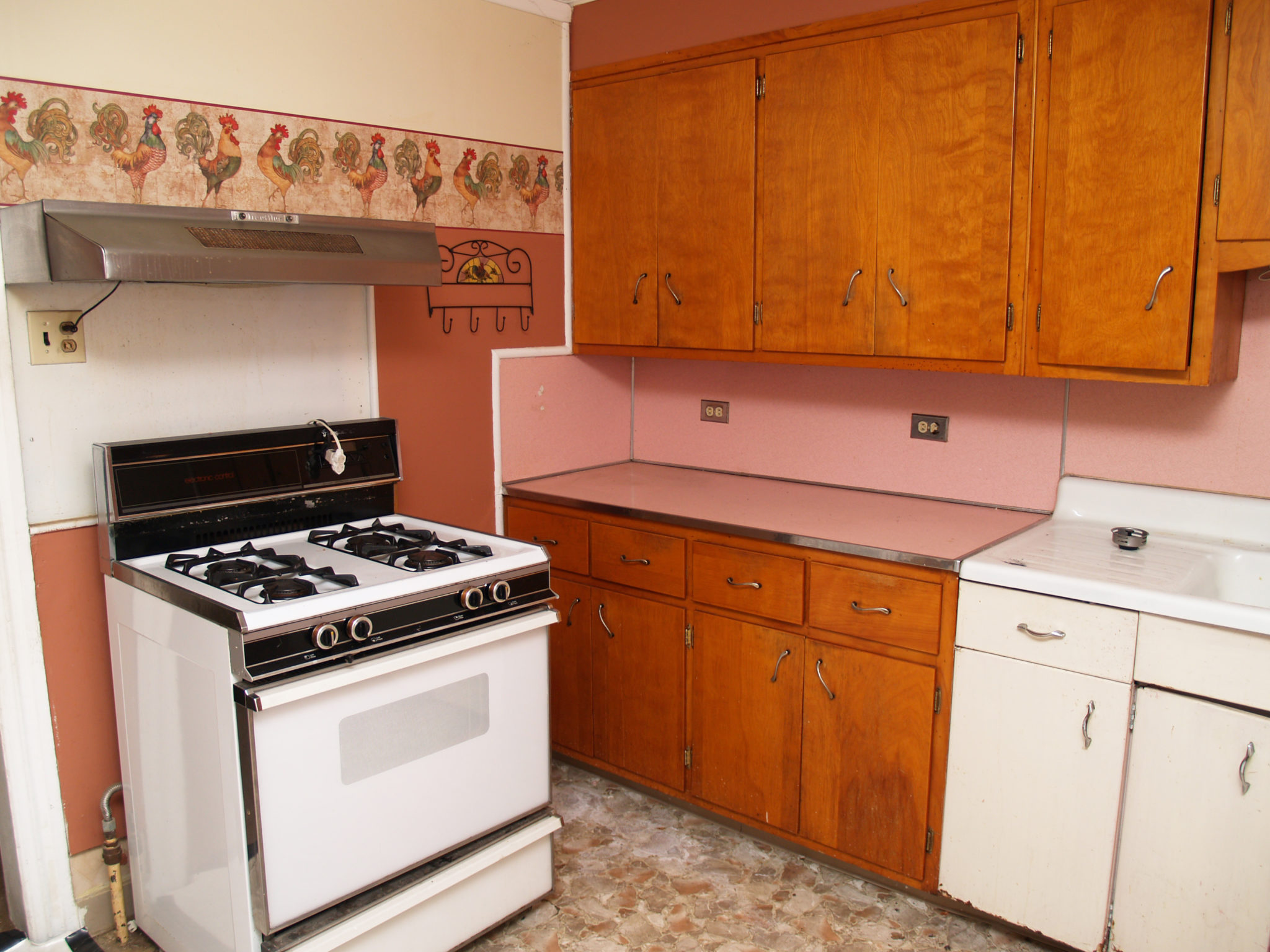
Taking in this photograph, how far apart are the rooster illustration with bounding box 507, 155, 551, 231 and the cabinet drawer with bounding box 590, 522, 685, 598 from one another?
40.1 inches

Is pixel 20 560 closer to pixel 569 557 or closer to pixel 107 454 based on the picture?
pixel 107 454

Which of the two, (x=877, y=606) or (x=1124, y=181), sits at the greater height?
(x=1124, y=181)

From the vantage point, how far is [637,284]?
10.0 feet

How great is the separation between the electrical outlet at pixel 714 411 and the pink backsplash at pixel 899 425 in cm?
2

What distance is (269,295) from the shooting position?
2.46 metres

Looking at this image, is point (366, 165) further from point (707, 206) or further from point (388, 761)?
point (388, 761)

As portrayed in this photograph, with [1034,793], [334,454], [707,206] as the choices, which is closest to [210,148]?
[334,454]

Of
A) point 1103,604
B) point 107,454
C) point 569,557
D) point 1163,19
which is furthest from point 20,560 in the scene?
point 1163,19

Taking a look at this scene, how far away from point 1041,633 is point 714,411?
147 cm

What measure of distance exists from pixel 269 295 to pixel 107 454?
1.94 feet

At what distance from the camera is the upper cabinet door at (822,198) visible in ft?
8.24

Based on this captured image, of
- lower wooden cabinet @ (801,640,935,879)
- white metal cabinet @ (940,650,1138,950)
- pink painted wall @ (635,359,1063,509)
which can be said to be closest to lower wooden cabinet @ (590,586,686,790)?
lower wooden cabinet @ (801,640,935,879)

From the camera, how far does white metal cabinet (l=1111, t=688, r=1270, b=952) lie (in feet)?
6.17

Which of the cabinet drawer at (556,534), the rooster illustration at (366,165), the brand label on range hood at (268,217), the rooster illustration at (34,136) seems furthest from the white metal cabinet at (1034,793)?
the rooster illustration at (34,136)
